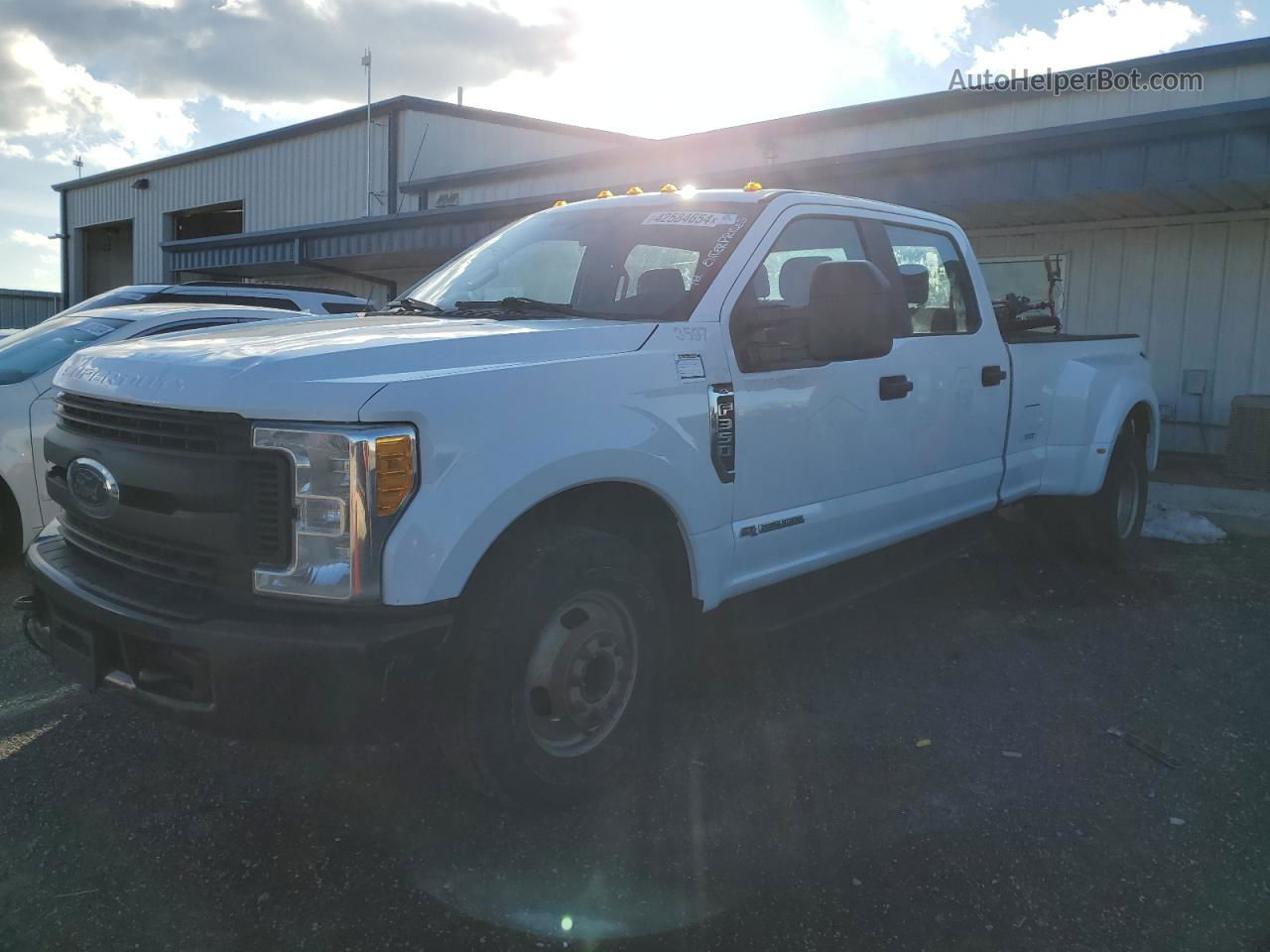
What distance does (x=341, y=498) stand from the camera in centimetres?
252

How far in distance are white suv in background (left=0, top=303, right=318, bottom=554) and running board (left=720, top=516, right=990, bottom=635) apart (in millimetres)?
2696

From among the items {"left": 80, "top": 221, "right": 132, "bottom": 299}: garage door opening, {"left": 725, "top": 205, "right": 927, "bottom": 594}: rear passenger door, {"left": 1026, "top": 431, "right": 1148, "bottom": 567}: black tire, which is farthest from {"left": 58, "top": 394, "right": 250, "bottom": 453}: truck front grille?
{"left": 80, "top": 221, "right": 132, "bottom": 299}: garage door opening

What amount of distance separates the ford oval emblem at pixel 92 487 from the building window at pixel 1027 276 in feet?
32.6

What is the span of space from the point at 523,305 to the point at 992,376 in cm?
250

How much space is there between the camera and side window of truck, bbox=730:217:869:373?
3588 mm

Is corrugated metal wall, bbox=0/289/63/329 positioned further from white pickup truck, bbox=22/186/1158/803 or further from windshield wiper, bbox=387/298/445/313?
white pickup truck, bbox=22/186/1158/803

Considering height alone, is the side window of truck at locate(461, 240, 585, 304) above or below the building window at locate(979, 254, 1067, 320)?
below

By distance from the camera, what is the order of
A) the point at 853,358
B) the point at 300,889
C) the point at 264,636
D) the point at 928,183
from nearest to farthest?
1. the point at 264,636
2. the point at 300,889
3. the point at 853,358
4. the point at 928,183

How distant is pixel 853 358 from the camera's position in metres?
3.89

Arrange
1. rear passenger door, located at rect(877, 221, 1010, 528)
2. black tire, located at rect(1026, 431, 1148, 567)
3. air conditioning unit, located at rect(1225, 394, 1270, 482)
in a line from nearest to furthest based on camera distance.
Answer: rear passenger door, located at rect(877, 221, 1010, 528), black tire, located at rect(1026, 431, 1148, 567), air conditioning unit, located at rect(1225, 394, 1270, 482)

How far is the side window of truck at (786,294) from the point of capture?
359 centimetres

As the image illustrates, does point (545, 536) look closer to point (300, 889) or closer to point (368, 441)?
point (368, 441)

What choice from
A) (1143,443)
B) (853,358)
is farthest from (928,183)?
(853,358)

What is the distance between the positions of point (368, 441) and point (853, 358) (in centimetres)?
208
